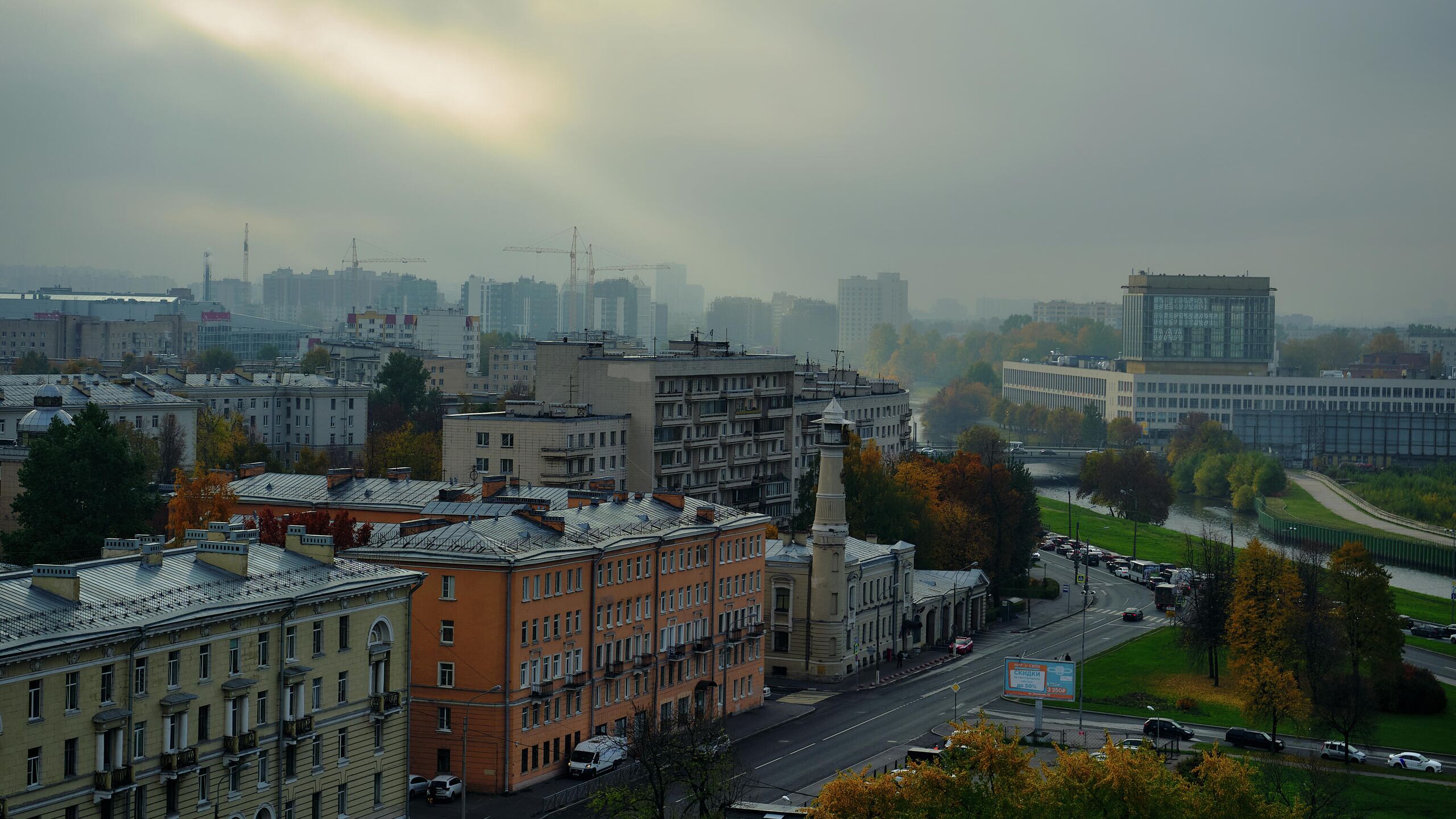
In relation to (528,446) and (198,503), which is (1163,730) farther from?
(198,503)

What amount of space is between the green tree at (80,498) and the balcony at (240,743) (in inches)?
1433

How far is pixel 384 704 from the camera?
178 ft

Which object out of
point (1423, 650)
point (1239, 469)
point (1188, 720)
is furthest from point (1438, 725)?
point (1239, 469)

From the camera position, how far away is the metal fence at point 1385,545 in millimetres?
145250

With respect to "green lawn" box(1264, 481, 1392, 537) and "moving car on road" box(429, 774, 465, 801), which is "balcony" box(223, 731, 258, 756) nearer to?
"moving car on road" box(429, 774, 465, 801)

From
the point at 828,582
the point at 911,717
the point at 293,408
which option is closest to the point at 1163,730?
the point at 911,717

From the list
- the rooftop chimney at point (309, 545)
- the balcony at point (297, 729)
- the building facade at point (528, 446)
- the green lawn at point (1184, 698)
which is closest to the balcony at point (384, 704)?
the balcony at point (297, 729)

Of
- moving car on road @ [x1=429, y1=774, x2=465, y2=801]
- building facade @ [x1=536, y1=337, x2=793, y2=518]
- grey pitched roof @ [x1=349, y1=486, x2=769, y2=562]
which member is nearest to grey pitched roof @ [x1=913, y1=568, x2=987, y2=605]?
building facade @ [x1=536, y1=337, x2=793, y2=518]

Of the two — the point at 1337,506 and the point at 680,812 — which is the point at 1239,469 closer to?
the point at 1337,506

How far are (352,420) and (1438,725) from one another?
362 ft

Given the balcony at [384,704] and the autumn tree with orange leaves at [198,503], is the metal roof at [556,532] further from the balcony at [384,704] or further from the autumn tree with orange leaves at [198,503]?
the autumn tree with orange leaves at [198,503]

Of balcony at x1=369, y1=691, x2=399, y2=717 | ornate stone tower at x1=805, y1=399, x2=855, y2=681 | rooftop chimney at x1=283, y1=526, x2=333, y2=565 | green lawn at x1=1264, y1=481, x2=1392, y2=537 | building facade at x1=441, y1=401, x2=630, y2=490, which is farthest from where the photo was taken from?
green lawn at x1=1264, y1=481, x2=1392, y2=537

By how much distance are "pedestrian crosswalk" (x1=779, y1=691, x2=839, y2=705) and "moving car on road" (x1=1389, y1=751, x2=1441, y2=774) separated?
79.3 ft

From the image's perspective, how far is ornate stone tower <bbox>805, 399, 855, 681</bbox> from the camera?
283 feet
